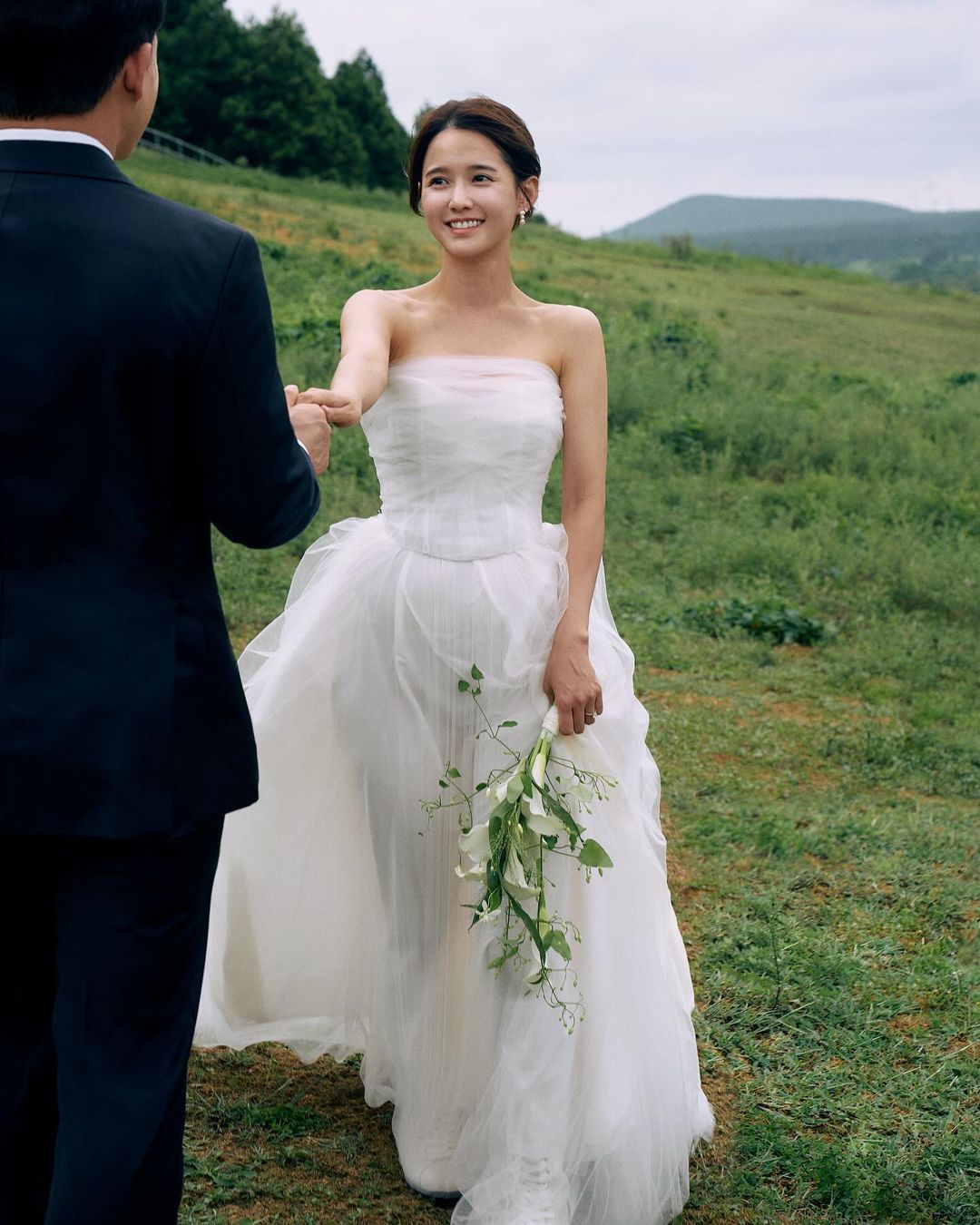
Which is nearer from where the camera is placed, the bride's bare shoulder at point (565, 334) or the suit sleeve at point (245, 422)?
the suit sleeve at point (245, 422)

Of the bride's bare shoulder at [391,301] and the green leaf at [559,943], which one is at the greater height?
the bride's bare shoulder at [391,301]

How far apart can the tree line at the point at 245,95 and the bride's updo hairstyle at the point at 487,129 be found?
174ft

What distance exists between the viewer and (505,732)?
10.6 ft

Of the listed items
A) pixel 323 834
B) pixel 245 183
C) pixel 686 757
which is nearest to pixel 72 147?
pixel 323 834

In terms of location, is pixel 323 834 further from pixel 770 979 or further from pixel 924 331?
pixel 924 331

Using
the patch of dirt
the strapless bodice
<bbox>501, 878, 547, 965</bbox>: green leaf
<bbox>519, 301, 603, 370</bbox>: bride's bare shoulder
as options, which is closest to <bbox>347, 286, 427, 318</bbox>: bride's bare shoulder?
the strapless bodice

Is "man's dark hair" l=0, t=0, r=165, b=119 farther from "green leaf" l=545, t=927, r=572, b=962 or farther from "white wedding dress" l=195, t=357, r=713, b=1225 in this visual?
"green leaf" l=545, t=927, r=572, b=962

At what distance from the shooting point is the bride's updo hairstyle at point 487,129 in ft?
10.5

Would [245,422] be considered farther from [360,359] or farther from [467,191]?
[467,191]

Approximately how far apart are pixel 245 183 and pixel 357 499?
Result: 77.8 feet

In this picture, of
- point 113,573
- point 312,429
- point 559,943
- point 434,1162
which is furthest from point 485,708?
point 113,573

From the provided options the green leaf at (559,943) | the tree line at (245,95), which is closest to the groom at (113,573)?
the green leaf at (559,943)

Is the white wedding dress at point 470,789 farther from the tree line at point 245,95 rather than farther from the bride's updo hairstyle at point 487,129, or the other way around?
the tree line at point 245,95

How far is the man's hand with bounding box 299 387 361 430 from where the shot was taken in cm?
268
